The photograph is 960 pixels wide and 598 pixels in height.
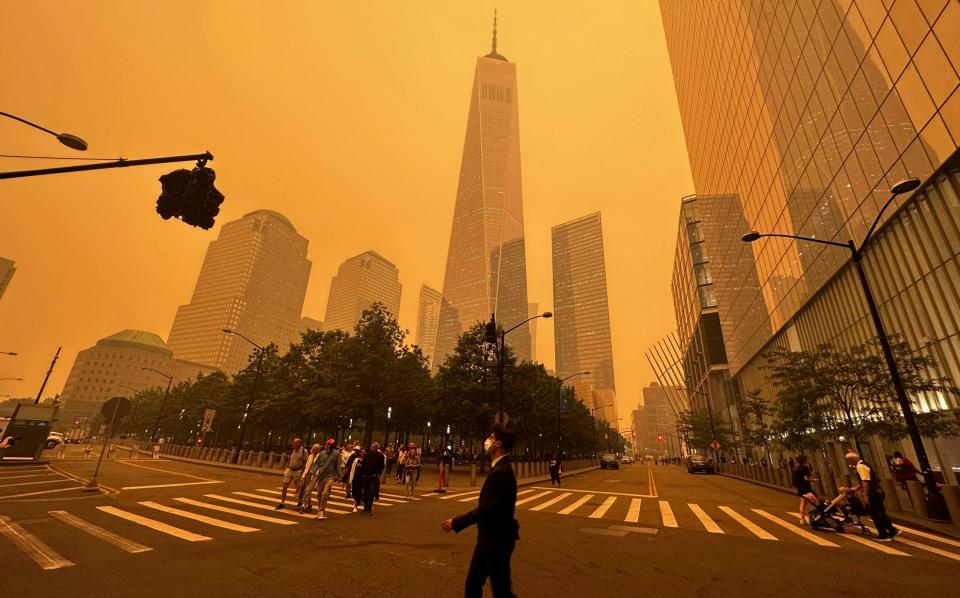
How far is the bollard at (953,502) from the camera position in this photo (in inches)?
447

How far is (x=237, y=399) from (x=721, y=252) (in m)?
66.7

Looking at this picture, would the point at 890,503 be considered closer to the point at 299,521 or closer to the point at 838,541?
the point at 838,541

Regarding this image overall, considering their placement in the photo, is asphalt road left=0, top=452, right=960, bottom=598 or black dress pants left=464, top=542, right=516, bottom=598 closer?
black dress pants left=464, top=542, right=516, bottom=598

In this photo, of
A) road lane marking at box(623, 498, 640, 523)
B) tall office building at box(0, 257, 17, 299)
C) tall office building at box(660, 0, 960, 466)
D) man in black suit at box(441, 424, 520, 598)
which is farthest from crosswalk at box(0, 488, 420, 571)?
tall office building at box(0, 257, 17, 299)

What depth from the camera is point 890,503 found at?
48.6 feet

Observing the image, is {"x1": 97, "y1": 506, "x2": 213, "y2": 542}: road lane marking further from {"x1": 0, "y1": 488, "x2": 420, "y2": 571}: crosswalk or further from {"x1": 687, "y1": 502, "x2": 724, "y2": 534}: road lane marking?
{"x1": 687, "y1": 502, "x2": 724, "y2": 534}: road lane marking

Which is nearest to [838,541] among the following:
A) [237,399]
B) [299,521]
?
[299,521]

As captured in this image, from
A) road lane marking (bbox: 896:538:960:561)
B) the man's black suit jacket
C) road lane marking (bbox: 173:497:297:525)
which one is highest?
the man's black suit jacket

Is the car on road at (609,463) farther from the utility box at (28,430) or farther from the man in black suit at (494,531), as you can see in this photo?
the man in black suit at (494,531)

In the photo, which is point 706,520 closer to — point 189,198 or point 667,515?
point 667,515

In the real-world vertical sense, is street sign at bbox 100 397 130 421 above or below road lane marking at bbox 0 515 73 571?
above

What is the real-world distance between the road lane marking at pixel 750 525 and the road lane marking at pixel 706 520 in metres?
0.76

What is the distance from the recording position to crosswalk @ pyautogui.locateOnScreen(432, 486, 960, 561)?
30.4 ft

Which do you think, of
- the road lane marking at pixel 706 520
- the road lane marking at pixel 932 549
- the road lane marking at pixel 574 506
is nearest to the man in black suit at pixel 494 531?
the road lane marking at pixel 706 520
